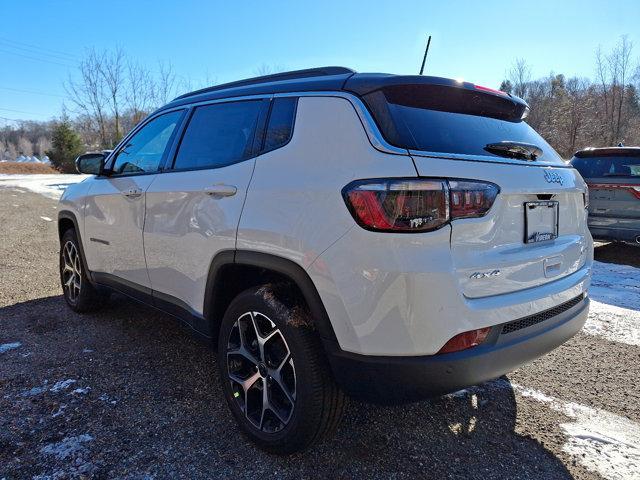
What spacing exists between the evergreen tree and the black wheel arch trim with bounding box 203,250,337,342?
36.0m

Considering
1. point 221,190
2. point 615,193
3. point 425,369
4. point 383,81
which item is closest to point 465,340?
point 425,369

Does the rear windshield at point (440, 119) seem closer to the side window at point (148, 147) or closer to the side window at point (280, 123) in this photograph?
the side window at point (280, 123)

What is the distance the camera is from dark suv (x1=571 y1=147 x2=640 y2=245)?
6.52m

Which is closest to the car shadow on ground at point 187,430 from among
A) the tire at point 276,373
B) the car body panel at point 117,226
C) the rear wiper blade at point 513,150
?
the tire at point 276,373

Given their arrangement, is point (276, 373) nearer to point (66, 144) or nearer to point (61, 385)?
point (61, 385)

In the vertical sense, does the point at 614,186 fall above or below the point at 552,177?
below

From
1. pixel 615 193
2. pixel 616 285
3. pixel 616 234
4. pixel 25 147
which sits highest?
pixel 25 147

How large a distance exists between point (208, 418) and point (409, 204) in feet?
5.74

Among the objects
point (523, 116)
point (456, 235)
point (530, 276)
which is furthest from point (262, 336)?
point (523, 116)

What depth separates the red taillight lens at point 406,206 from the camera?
5.81ft

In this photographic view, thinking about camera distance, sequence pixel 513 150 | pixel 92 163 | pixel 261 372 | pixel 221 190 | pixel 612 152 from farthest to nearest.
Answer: pixel 612 152 → pixel 92 163 → pixel 221 190 → pixel 261 372 → pixel 513 150

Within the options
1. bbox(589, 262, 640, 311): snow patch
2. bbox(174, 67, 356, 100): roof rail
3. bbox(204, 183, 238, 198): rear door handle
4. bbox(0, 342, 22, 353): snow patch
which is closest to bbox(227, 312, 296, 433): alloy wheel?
bbox(204, 183, 238, 198): rear door handle

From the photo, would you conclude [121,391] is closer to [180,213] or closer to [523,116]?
[180,213]

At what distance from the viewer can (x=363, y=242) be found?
1.80 meters
